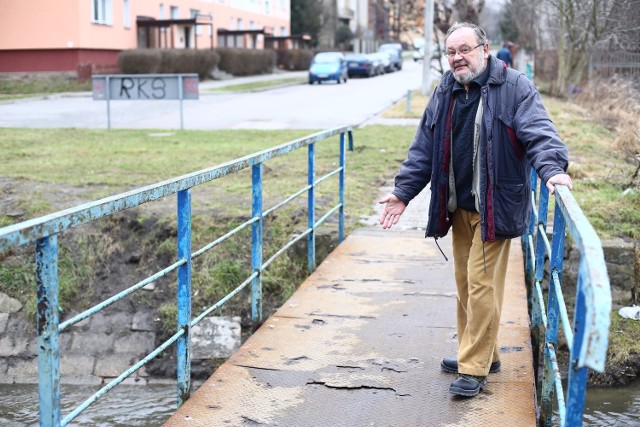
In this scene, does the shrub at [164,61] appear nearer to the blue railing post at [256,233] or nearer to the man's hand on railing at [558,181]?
the blue railing post at [256,233]

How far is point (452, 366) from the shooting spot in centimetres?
485

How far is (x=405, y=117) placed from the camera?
67.6 feet

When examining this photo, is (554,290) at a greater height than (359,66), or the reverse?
(359,66)

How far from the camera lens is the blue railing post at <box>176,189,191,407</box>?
4.36 meters

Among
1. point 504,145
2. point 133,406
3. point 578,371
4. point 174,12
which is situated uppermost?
point 174,12

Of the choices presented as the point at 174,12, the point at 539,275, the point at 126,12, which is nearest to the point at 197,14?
the point at 174,12

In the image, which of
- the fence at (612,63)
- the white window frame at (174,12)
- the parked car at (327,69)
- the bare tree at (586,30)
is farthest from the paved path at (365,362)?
the white window frame at (174,12)

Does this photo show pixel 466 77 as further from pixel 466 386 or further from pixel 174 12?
pixel 174 12

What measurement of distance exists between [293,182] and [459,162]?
258 inches

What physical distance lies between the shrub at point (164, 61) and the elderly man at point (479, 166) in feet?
111

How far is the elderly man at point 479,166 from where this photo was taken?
13.7ft

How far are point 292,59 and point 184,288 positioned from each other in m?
54.8

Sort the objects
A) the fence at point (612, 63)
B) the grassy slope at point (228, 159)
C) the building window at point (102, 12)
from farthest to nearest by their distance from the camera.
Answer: the building window at point (102, 12) < the fence at point (612, 63) < the grassy slope at point (228, 159)

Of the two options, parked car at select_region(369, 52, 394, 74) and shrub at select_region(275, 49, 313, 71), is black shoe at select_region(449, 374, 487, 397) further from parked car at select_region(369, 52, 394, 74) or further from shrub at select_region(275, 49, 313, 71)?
shrub at select_region(275, 49, 313, 71)
